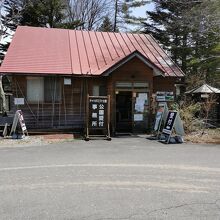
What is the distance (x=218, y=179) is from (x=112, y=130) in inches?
390

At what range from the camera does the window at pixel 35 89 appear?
720 inches

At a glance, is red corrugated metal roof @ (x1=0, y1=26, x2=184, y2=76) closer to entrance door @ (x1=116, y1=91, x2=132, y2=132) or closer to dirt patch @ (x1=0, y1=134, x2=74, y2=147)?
entrance door @ (x1=116, y1=91, x2=132, y2=132)

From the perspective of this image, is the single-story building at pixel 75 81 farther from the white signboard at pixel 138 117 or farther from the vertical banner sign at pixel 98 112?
the vertical banner sign at pixel 98 112

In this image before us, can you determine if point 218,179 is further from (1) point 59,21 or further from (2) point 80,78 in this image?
(1) point 59,21

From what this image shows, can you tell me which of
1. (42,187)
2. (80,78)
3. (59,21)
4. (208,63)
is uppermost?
(59,21)

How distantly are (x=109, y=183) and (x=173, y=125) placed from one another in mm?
8119

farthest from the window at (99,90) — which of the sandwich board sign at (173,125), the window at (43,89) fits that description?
the sandwich board sign at (173,125)

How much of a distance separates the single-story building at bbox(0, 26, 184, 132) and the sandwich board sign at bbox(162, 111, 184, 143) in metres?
2.75

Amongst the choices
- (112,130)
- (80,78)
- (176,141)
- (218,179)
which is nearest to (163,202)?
(218,179)

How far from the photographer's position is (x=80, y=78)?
62.1ft

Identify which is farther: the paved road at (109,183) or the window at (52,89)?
the window at (52,89)

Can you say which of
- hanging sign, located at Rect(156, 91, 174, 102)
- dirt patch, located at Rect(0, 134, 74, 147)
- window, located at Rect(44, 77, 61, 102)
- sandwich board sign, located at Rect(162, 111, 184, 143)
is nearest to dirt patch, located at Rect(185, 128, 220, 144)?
sandwich board sign, located at Rect(162, 111, 184, 143)

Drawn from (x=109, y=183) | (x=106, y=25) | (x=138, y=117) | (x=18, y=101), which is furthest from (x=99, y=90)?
(x=106, y=25)

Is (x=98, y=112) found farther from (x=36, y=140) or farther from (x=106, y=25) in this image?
(x=106, y=25)
